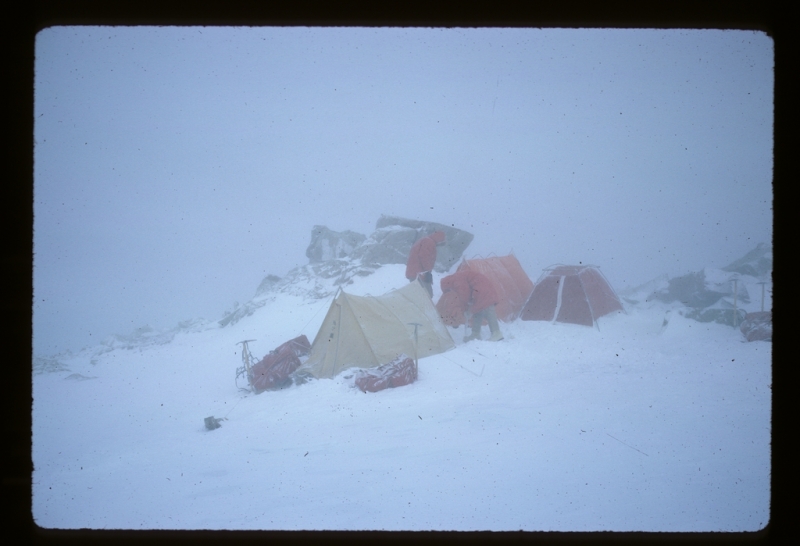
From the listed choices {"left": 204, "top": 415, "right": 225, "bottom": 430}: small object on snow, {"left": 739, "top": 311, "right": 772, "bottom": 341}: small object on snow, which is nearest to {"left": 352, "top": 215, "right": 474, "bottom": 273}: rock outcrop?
{"left": 204, "top": 415, "right": 225, "bottom": 430}: small object on snow

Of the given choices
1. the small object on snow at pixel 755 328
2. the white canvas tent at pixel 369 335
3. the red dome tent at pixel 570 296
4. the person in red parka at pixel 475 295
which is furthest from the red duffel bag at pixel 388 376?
the small object on snow at pixel 755 328

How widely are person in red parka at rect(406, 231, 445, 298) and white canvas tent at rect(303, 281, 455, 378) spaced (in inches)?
14.8

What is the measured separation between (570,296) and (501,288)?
748mm

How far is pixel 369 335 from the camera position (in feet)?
10.7

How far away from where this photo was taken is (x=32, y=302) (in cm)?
148

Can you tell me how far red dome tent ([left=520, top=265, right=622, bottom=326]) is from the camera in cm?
365

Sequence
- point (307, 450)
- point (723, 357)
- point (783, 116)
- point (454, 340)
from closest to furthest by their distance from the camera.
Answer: point (783, 116), point (307, 450), point (723, 357), point (454, 340)

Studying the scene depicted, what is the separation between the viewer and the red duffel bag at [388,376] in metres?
2.72

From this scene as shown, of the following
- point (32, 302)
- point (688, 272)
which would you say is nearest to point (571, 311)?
point (688, 272)

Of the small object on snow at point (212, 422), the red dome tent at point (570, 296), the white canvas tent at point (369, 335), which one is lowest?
the small object on snow at point (212, 422)

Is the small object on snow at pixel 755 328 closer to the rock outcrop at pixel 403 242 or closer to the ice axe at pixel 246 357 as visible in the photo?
the rock outcrop at pixel 403 242

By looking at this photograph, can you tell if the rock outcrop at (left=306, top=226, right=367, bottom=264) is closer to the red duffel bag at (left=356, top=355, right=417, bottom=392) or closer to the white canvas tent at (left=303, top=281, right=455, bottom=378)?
the white canvas tent at (left=303, top=281, right=455, bottom=378)

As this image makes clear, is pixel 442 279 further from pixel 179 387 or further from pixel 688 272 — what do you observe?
pixel 179 387
